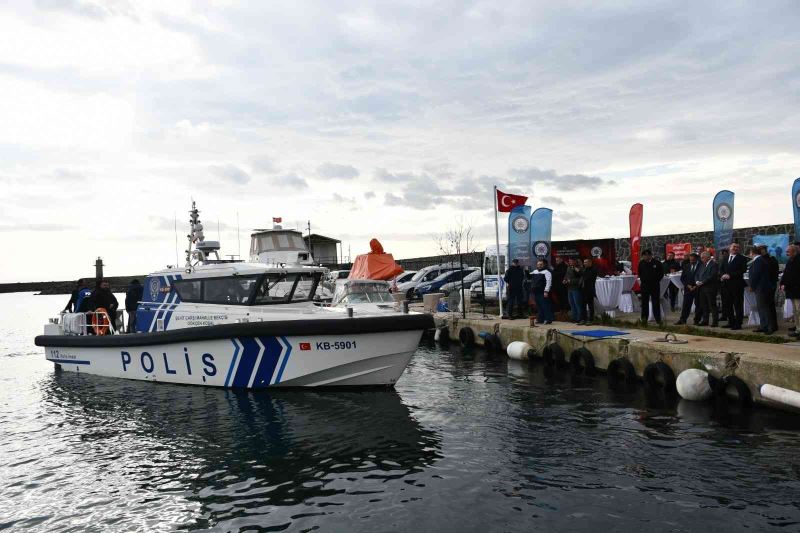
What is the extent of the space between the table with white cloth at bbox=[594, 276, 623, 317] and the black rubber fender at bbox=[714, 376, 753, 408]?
21.0 ft

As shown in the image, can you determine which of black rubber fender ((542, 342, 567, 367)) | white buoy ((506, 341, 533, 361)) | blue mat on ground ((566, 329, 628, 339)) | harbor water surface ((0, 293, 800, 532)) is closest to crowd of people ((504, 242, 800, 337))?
blue mat on ground ((566, 329, 628, 339))

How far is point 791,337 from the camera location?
1119 cm

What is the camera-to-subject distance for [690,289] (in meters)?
14.0

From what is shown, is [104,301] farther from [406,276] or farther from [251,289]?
[406,276]

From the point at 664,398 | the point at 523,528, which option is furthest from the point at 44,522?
the point at 664,398

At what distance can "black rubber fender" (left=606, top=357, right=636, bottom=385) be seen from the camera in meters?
11.4

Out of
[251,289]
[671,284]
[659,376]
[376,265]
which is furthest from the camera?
[376,265]

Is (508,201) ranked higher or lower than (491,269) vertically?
higher

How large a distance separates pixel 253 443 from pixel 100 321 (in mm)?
8196

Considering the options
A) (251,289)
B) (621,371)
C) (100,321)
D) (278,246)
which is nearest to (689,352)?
(621,371)

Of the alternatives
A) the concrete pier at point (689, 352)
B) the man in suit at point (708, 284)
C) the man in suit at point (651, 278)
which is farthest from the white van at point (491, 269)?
the man in suit at point (708, 284)

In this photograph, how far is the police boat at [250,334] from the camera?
10727mm

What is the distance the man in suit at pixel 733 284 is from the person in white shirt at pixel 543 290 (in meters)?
3.96

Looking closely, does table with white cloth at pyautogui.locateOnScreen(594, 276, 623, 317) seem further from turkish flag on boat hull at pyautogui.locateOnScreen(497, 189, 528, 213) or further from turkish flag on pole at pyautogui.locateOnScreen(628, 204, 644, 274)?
turkish flag on boat hull at pyautogui.locateOnScreen(497, 189, 528, 213)
